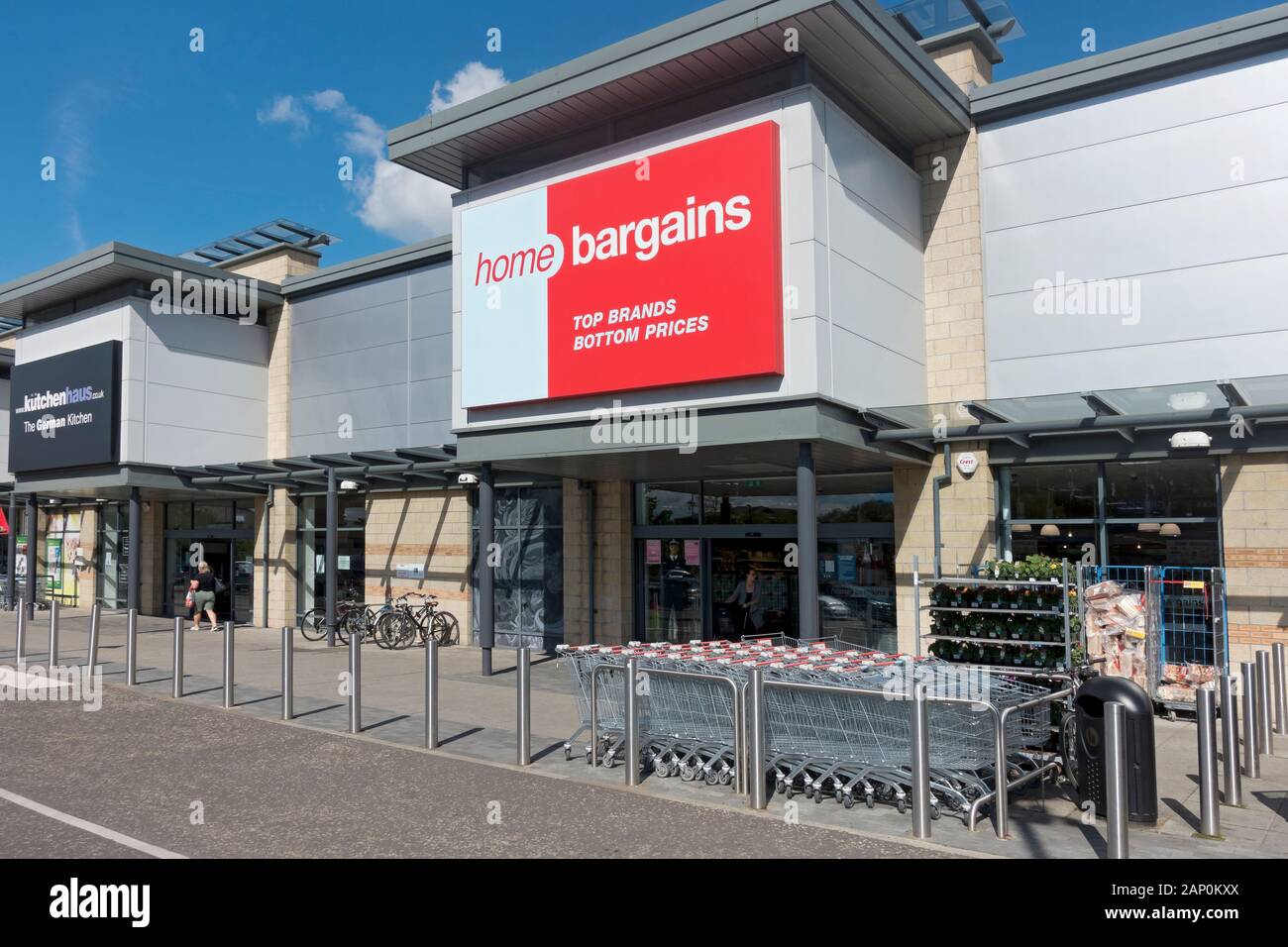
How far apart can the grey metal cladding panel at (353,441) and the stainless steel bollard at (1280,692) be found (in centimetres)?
1427

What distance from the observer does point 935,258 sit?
44.3 ft

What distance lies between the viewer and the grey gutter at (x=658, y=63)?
1073 cm

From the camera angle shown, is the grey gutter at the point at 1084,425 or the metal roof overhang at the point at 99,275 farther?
the metal roof overhang at the point at 99,275

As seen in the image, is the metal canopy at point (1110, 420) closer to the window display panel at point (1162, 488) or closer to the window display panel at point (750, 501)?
the window display panel at point (1162, 488)

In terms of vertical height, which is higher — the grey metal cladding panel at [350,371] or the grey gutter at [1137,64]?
the grey gutter at [1137,64]

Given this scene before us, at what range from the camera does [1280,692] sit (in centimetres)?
988

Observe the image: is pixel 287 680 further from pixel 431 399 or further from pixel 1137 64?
pixel 1137 64

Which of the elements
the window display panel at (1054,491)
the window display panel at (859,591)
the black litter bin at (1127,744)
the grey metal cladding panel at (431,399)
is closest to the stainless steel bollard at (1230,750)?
the black litter bin at (1127,744)

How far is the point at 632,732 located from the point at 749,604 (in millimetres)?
7630

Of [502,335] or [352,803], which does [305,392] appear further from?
[352,803]

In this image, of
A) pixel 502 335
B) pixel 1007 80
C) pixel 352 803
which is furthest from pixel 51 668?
pixel 1007 80

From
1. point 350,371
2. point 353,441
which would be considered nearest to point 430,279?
point 350,371

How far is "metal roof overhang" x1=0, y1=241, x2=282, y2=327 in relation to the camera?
19672 millimetres

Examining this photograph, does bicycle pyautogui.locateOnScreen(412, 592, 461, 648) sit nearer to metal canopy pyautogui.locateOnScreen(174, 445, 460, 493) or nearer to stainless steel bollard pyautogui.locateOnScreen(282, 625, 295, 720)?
metal canopy pyautogui.locateOnScreen(174, 445, 460, 493)
